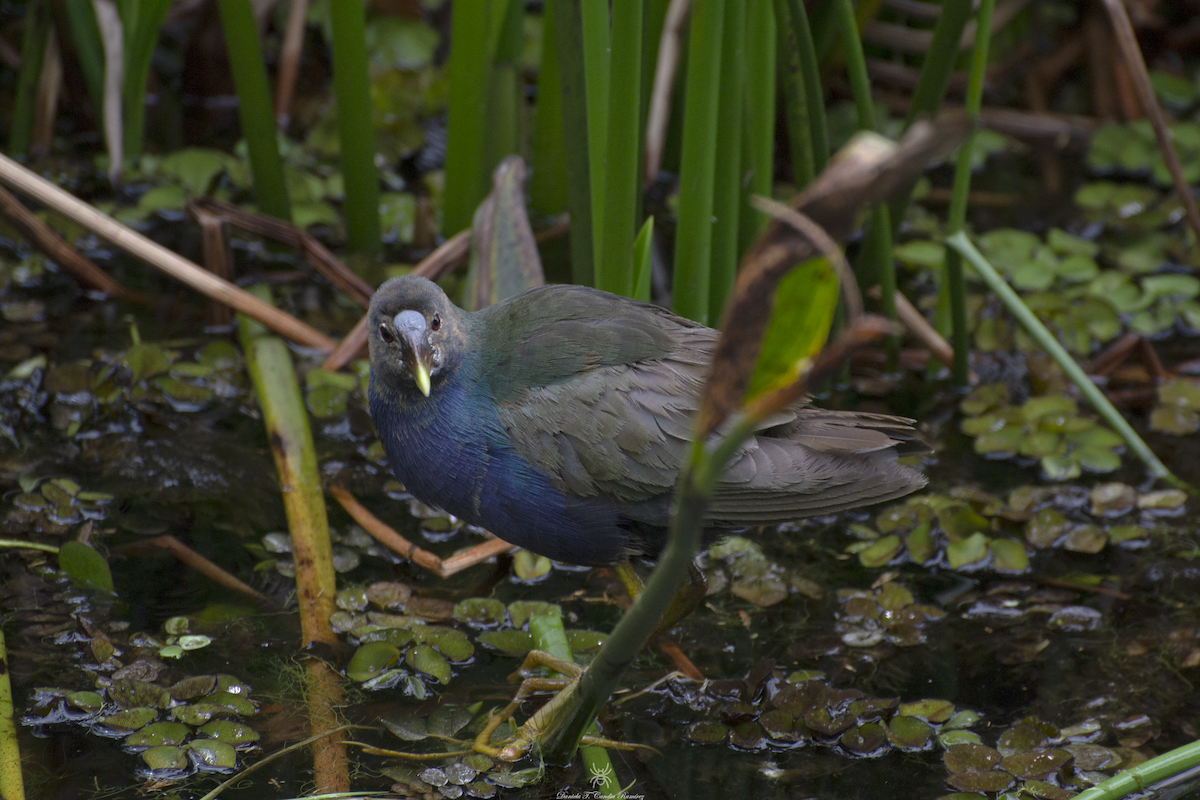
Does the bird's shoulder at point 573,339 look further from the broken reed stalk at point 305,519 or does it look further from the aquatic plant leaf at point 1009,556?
the aquatic plant leaf at point 1009,556

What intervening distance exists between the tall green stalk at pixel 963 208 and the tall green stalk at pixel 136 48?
5.70 ft

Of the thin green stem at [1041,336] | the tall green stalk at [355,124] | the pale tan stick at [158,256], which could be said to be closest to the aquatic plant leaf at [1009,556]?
the thin green stem at [1041,336]

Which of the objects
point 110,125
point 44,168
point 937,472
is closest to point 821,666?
point 937,472

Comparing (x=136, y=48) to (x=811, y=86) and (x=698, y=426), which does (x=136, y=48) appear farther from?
(x=698, y=426)

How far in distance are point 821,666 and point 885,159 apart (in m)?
1.47

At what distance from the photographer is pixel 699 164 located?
2.07 meters

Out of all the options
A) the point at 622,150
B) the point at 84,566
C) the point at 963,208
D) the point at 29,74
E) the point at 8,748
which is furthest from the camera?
the point at 29,74

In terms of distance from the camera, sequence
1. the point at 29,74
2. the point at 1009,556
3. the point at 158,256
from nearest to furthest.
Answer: the point at 1009,556 < the point at 158,256 < the point at 29,74

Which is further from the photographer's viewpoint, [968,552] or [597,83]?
[968,552]

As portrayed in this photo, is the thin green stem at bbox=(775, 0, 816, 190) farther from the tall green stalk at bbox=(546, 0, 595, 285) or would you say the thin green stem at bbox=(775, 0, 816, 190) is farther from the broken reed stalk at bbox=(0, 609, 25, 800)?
the broken reed stalk at bbox=(0, 609, 25, 800)

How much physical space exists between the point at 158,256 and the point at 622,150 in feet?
4.30

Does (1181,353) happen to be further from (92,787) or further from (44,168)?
(44,168)

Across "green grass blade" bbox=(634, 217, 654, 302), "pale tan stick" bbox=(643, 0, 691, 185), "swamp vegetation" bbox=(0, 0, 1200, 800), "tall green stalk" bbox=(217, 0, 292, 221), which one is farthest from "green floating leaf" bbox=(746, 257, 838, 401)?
"pale tan stick" bbox=(643, 0, 691, 185)

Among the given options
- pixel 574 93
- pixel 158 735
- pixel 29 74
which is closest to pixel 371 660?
pixel 158 735
